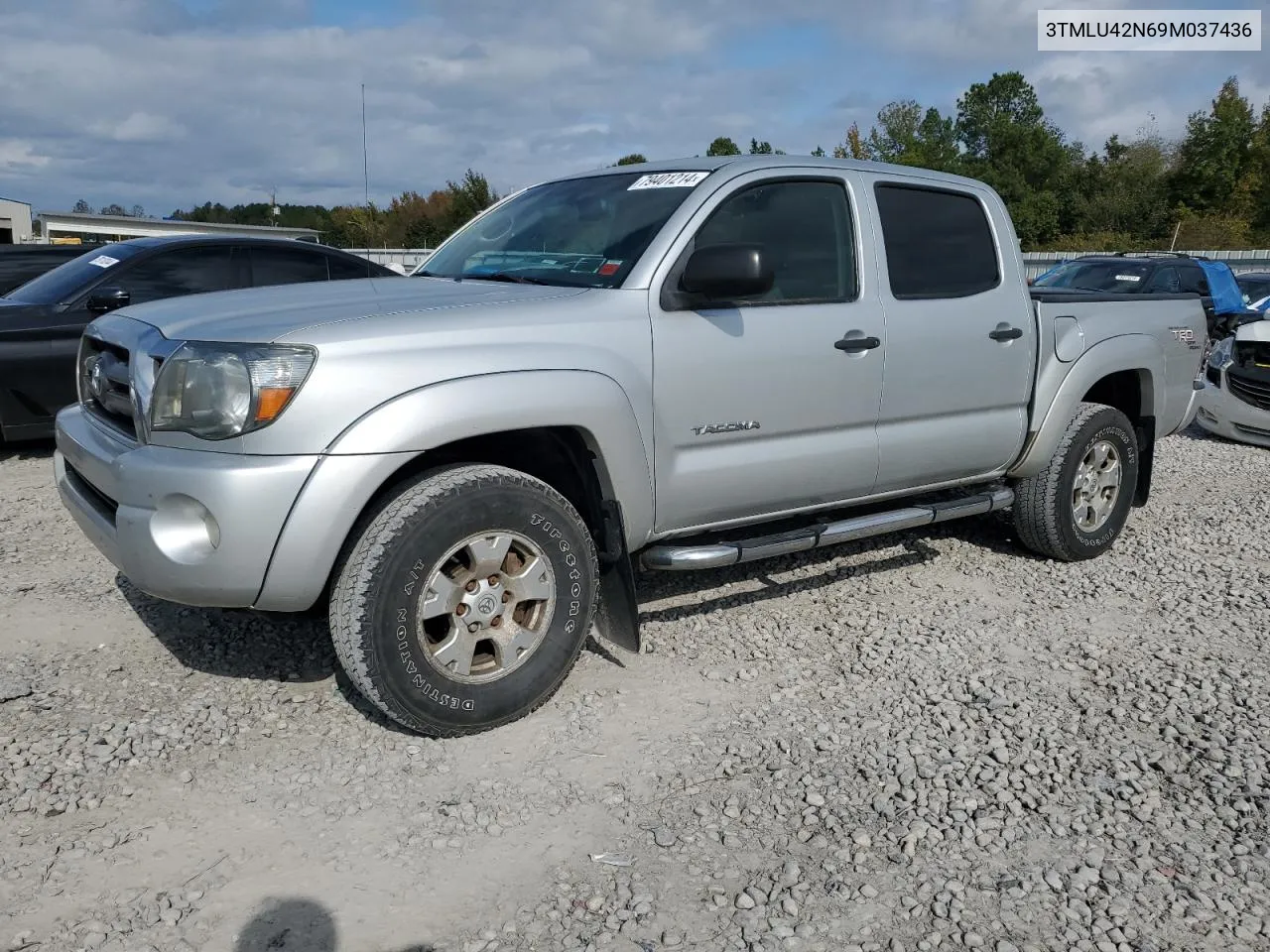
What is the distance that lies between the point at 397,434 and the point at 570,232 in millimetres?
1465

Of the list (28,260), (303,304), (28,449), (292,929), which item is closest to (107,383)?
(303,304)

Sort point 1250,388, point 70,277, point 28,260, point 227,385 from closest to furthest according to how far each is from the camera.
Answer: point 227,385 < point 70,277 < point 28,260 < point 1250,388

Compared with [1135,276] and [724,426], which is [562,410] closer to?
[724,426]

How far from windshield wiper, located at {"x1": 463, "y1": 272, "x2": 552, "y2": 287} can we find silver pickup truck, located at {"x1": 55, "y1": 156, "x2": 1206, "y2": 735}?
17mm

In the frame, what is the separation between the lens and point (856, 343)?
416cm

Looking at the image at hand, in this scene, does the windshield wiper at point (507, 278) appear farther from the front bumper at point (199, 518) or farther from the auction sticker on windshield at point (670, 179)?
the front bumper at point (199, 518)

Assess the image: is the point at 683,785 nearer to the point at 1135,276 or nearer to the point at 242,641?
the point at 242,641

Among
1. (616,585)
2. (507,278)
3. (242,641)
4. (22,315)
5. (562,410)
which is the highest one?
(22,315)

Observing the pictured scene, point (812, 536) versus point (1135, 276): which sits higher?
point (1135, 276)

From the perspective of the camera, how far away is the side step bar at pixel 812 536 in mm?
3803

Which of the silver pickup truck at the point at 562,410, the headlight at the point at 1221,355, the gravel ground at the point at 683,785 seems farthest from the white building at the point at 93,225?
the gravel ground at the point at 683,785

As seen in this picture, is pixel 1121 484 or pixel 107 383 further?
pixel 1121 484

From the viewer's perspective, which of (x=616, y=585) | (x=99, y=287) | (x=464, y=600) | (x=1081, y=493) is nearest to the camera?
(x=464, y=600)

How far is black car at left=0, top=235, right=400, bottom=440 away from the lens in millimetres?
7172
